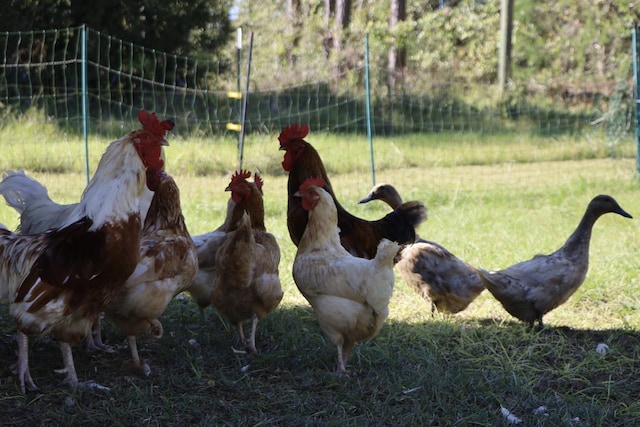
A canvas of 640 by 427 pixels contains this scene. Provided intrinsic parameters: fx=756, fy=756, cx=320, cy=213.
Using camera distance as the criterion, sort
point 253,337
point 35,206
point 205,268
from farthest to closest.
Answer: point 205,268 < point 35,206 < point 253,337

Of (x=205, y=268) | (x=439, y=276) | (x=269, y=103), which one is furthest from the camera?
(x=269, y=103)

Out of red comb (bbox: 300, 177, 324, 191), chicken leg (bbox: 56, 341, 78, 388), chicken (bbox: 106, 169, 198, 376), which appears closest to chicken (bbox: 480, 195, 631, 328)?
red comb (bbox: 300, 177, 324, 191)

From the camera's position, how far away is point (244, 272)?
5.04 metres

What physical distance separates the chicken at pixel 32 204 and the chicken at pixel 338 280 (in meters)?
1.19

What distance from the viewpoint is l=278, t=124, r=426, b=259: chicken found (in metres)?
5.55

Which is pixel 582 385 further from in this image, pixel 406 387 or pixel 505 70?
pixel 505 70

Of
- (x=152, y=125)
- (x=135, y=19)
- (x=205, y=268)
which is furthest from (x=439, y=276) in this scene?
(x=135, y=19)

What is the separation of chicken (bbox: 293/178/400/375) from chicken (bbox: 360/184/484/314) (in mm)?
1290

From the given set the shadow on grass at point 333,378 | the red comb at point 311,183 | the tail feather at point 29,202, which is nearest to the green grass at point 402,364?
the shadow on grass at point 333,378

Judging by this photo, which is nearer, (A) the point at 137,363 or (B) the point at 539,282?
(A) the point at 137,363

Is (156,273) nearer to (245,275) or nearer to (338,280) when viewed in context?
(245,275)

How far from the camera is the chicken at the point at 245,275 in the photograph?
16.5 ft

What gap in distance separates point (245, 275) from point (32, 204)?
1666 mm

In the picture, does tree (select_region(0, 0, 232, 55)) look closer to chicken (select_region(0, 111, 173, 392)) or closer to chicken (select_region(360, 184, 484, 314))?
chicken (select_region(360, 184, 484, 314))
